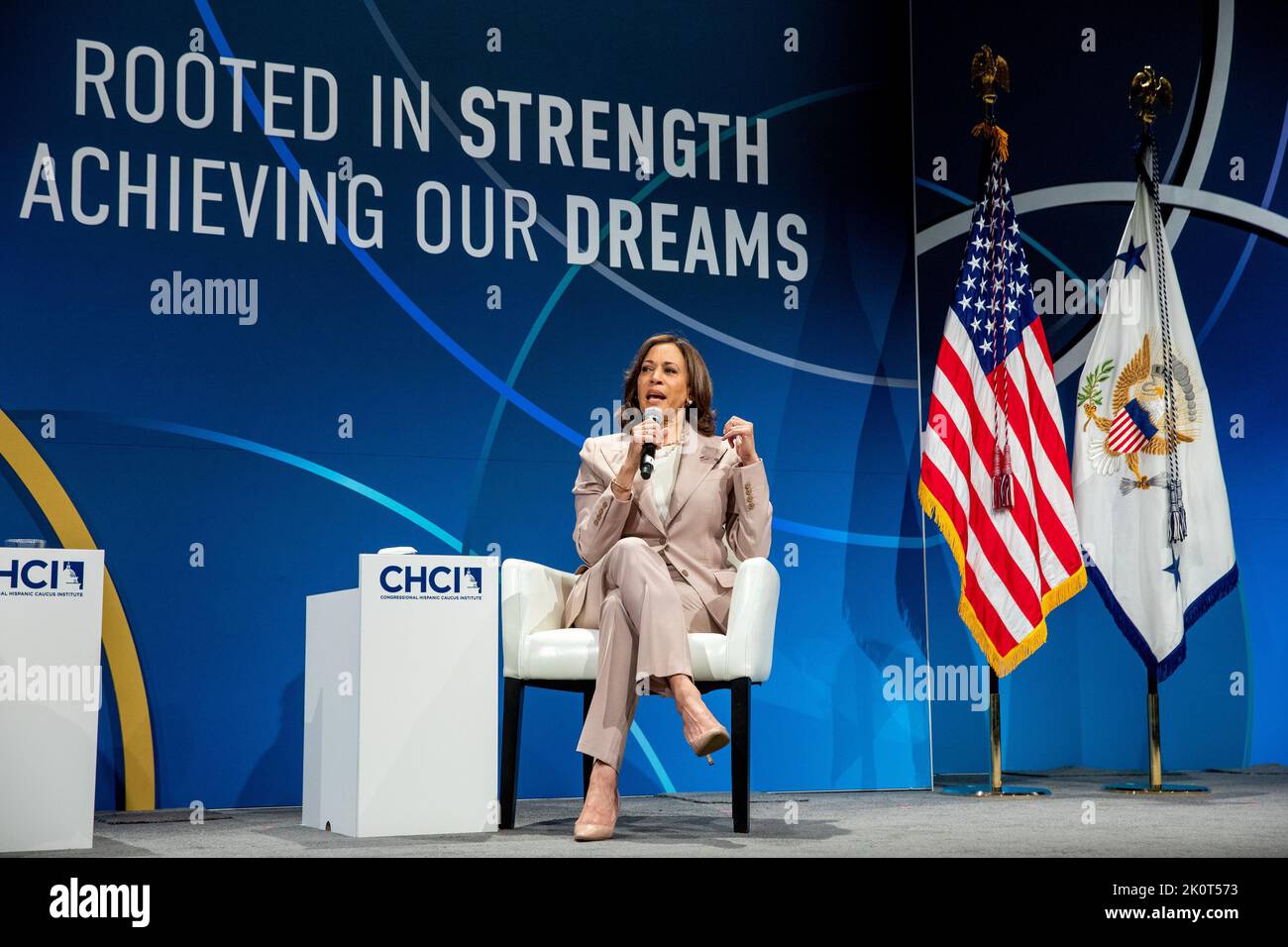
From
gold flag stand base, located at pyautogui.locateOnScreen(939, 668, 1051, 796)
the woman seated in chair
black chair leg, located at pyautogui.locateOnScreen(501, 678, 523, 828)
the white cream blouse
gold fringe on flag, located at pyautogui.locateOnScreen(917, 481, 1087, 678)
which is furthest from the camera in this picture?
gold fringe on flag, located at pyautogui.locateOnScreen(917, 481, 1087, 678)

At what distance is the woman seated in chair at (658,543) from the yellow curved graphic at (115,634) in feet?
4.53

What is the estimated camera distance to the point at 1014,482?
15.0 feet

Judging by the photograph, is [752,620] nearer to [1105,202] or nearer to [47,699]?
[47,699]

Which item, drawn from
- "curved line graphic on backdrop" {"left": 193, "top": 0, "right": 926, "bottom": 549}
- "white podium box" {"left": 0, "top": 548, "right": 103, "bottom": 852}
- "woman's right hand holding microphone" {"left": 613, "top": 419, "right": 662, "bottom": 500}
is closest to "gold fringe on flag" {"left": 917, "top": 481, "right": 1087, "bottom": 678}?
"curved line graphic on backdrop" {"left": 193, "top": 0, "right": 926, "bottom": 549}

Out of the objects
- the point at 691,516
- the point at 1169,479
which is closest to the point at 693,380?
the point at 691,516

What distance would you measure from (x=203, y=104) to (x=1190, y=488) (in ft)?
11.6

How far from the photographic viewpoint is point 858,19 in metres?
5.21

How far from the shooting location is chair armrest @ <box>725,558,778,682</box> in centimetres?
345

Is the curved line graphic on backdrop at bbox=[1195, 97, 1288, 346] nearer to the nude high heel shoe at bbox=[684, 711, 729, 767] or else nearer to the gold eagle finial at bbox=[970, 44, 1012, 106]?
the gold eagle finial at bbox=[970, 44, 1012, 106]

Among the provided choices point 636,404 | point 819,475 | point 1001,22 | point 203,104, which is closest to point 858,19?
point 1001,22

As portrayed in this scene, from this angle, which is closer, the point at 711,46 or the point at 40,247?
the point at 40,247

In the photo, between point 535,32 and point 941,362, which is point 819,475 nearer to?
point 941,362
